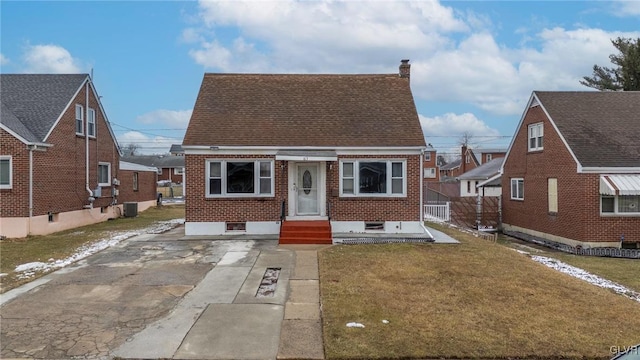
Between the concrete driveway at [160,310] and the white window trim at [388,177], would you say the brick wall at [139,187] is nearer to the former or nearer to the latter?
the concrete driveway at [160,310]

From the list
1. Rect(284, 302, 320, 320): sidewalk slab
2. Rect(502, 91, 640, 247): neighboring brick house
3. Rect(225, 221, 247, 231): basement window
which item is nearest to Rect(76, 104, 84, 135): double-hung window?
Rect(225, 221, 247, 231): basement window

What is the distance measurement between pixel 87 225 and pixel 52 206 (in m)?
2.79

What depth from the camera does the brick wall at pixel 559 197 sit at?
679 inches

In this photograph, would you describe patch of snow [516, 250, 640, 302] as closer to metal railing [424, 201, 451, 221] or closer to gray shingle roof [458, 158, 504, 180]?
metal railing [424, 201, 451, 221]

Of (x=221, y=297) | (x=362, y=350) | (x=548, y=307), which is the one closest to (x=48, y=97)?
(x=221, y=297)

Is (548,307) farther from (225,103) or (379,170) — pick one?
(225,103)

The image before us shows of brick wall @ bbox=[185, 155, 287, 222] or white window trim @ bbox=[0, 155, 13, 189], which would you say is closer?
brick wall @ bbox=[185, 155, 287, 222]

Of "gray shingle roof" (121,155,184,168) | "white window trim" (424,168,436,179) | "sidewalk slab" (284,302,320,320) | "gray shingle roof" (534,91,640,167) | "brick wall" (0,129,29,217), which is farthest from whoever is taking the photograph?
"gray shingle roof" (121,155,184,168)

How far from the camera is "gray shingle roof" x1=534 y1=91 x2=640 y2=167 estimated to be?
17.6 m

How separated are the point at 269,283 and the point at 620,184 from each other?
594 inches

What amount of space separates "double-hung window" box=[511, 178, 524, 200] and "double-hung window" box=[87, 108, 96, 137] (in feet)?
73.7

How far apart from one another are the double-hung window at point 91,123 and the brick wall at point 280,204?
9.69 meters

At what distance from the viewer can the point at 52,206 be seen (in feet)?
57.9

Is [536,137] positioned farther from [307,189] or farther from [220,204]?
[220,204]
